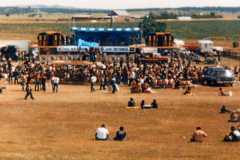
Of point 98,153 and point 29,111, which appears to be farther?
point 29,111

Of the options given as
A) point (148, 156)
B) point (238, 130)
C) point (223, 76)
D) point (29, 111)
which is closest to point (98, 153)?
point (148, 156)

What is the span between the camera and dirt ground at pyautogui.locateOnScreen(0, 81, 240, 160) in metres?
28.1

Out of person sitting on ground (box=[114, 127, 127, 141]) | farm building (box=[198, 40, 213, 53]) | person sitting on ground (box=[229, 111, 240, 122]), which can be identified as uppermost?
person sitting on ground (box=[114, 127, 127, 141])

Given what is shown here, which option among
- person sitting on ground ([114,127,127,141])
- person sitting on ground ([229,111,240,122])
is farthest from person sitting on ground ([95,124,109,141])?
person sitting on ground ([229,111,240,122])

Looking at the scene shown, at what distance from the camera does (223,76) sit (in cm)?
5419

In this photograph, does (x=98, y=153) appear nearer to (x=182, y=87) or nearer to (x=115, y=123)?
(x=115, y=123)

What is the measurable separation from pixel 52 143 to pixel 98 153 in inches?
117

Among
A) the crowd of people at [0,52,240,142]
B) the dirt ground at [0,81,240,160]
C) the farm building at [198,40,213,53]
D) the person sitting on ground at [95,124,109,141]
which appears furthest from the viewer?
the farm building at [198,40,213,53]

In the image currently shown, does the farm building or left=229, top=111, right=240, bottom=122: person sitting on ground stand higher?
left=229, top=111, right=240, bottom=122: person sitting on ground

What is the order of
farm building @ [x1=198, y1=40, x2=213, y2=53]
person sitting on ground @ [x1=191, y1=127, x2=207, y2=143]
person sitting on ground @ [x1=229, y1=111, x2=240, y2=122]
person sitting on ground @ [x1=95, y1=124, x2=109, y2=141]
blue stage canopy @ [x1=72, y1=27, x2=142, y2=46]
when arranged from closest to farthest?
person sitting on ground @ [x1=191, y1=127, x2=207, y2=143]
person sitting on ground @ [x1=95, y1=124, x2=109, y2=141]
person sitting on ground @ [x1=229, y1=111, x2=240, y2=122]
blue stage canopy @ [x1=72, y1=27, x2=142, y2=46]
farm building @ [x1=198, y1=40, x2=213, y2=53]

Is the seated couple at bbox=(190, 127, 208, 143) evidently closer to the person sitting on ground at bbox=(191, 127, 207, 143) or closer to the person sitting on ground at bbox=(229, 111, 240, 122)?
the person sitting on ground at bbox=(191, 127, 207, 143)

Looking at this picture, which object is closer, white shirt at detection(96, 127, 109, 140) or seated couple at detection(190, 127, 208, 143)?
seated couple at detection(190, 127, 208, 143)

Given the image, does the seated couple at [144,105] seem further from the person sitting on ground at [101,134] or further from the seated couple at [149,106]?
the person sitting on ground at [101,134]

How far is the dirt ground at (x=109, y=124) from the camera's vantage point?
92.3 ft
